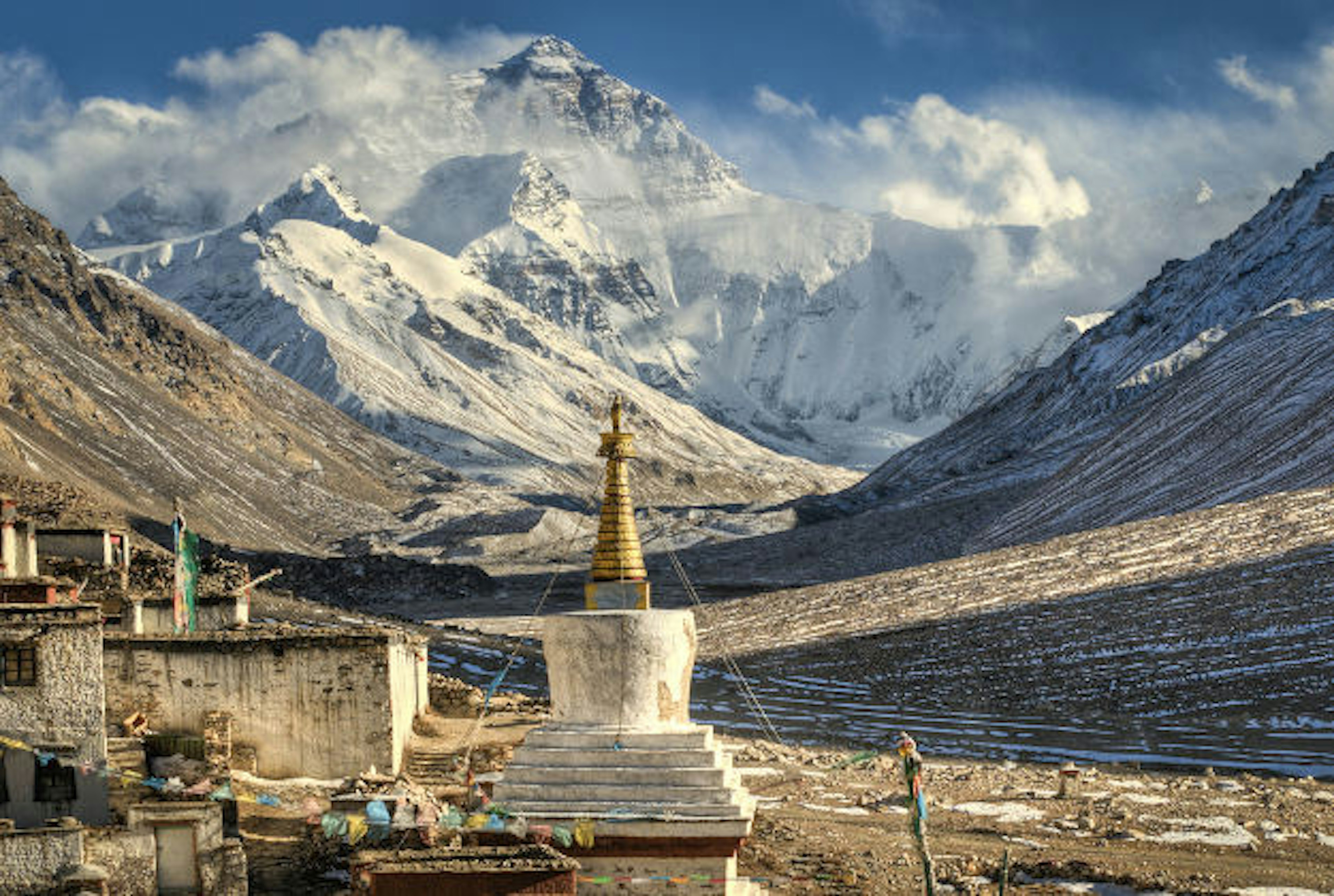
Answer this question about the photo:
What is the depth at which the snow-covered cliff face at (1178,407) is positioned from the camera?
84.7m

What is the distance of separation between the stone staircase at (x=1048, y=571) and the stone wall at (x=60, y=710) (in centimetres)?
3929

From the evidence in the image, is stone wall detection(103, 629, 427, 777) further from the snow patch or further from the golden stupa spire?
the snow patch

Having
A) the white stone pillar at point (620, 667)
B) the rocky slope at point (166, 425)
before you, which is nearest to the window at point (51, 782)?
the white stone pillar at point (620, 667)

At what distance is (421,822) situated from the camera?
17438 millimetres

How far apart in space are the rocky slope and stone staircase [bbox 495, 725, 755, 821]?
7511 cm

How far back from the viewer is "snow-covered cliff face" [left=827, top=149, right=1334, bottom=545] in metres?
84.7

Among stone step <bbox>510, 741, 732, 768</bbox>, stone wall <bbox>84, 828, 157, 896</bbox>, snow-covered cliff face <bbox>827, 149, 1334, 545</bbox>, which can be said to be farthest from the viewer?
snow-covered cliff face <bbox>827, 149, 1334, 545</bbox>

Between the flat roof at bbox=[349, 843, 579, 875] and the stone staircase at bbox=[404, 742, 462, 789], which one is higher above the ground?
the stone staircase at bbox=[404, 742, 462, 789]

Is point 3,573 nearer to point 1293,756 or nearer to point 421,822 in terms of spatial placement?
point 421,822

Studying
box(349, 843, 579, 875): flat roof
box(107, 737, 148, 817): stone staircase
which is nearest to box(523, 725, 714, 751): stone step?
box(349, 843, 579, 875): flat roof

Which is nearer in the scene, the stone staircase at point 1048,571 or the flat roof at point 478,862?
the flat roof at point 478,862

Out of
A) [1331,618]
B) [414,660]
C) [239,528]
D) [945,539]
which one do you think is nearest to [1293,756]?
[1331,618]

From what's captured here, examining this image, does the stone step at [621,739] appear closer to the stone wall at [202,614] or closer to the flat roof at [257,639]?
the flat roof at [257,639]

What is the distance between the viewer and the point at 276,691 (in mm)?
23266
